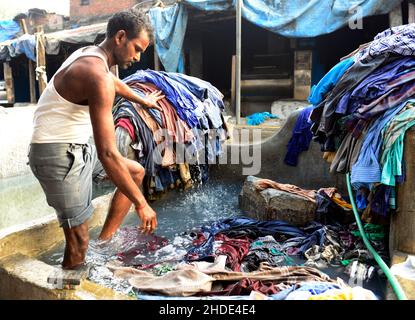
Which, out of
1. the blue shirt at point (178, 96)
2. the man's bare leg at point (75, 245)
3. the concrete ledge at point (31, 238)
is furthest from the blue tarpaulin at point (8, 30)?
the man's bare leg at point (75, 245)

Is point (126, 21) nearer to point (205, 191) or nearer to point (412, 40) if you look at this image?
point (412, 40)

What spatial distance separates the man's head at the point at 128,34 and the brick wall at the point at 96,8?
55.1 ft

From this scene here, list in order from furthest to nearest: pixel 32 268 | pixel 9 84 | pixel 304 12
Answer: pixel 9 84 < pixel 304 12 < pixel 32 268

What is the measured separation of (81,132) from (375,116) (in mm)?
2459

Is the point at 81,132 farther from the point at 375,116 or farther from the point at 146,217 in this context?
the point at 375,116

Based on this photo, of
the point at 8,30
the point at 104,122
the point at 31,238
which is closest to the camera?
the point at 104,122

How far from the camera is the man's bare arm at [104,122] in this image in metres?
2.33

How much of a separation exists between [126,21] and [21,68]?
1759 cm

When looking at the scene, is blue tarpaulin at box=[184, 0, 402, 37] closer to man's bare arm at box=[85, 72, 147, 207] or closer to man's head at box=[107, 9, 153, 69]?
man's head at box=[107, 9, 153, 69]

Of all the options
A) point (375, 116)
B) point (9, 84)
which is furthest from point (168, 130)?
point (9, 84)

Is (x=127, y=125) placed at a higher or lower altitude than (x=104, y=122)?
lower

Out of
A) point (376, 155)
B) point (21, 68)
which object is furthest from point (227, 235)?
point (21, 68)

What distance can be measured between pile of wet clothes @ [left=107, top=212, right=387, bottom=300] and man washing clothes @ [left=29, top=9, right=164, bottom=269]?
486 millimetres

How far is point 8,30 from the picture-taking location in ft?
68.0
